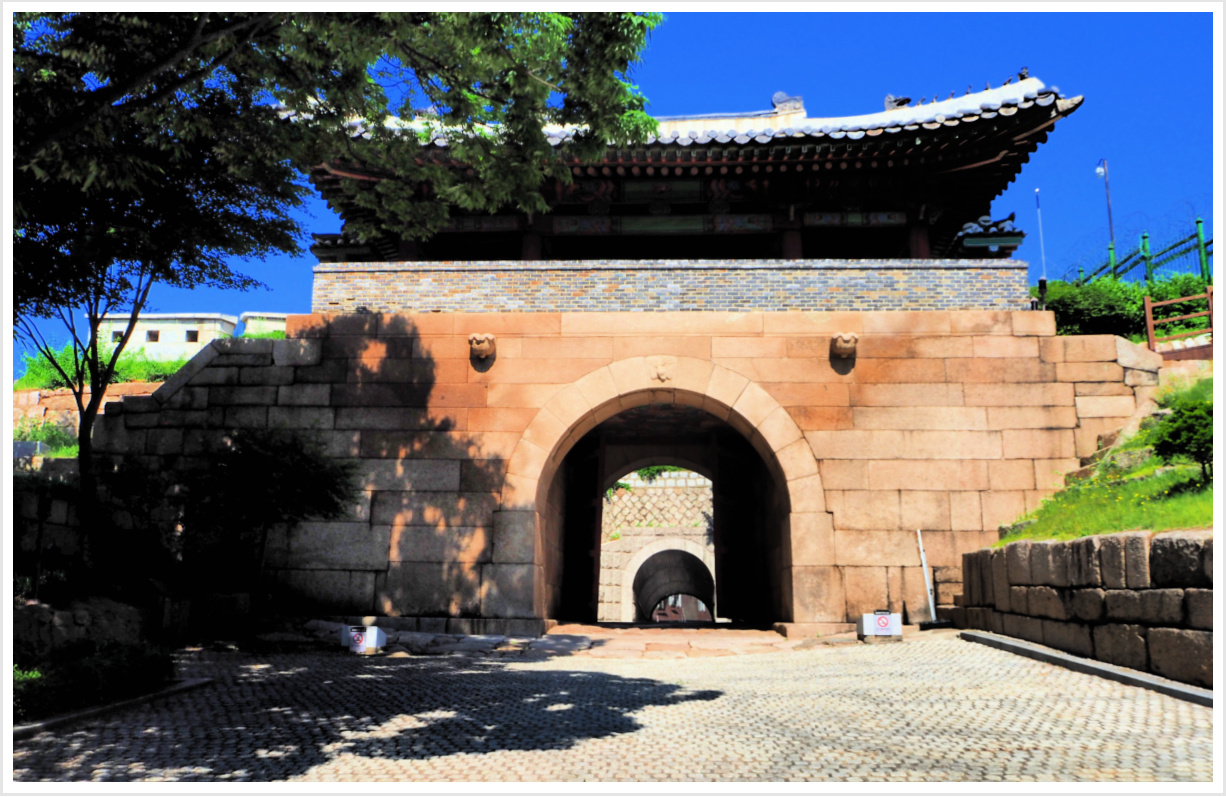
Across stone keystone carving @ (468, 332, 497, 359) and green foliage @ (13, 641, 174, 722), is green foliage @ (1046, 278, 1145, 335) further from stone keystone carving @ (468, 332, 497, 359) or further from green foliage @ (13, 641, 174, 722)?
green foliage @ (13, 641, 174, 722)

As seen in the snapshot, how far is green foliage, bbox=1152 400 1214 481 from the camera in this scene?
6.73 meters

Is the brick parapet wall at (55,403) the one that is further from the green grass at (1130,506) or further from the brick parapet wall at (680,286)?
the green grass at (1130,506)

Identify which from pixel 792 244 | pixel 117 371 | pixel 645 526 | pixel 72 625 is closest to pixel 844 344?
pixel 792 244

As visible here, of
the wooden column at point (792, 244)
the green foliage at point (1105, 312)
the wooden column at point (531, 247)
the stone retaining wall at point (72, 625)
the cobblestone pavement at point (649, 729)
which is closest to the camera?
the cobblestone pavement at point (649, 729)

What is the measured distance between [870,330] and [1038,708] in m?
6.45

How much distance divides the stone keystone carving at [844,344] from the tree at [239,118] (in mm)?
4187

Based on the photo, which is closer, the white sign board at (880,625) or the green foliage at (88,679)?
the green foliage at (88,679)

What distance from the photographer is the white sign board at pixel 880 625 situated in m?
9.24

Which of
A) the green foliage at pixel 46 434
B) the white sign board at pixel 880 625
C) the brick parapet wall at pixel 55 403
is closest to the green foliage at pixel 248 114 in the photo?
the white sign board at pixel 880 625

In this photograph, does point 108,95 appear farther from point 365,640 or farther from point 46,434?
point 46,434

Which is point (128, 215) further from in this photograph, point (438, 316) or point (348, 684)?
point (348, 684)

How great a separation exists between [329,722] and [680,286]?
758cm

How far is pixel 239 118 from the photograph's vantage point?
7250 millimetres

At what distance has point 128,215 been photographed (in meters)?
8.98
